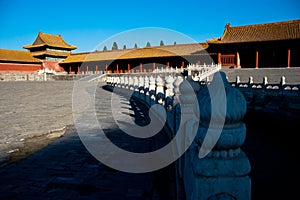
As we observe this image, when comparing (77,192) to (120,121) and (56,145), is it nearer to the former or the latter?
(56,145)

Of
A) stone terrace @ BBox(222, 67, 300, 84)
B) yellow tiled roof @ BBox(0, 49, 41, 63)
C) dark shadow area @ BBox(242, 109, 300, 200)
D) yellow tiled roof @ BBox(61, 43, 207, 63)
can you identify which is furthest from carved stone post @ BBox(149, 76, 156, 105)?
yellow tiled roof @ BBox(0, 49, 41, 63)

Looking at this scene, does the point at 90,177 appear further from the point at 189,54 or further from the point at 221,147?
the point at 189,54

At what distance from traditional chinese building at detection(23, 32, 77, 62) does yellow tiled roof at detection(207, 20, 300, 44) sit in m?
25.9

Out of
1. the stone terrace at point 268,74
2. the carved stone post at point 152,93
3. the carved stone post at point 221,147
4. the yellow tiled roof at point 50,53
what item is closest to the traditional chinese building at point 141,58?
the yellow tiled roof at point 50,53

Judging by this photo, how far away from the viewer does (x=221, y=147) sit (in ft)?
5.65

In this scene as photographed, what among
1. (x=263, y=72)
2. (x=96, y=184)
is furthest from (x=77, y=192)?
(x=263, y=72)

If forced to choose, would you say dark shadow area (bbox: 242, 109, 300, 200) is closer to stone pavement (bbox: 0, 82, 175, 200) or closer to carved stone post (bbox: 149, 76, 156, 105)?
stone pavement (bbox: 0, 82, 175, 200)

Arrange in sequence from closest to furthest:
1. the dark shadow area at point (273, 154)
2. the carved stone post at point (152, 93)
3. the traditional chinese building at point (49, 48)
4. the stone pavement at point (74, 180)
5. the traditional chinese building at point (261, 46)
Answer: the stone pavement at point (74, 180)
the dark shadow area at point (273, 154)
the carved stone post at point (152, 93)
the traditional chinese building at point (261, 46)
the traditional chinese building at point (49, 48)

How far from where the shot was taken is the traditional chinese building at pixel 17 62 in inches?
1291

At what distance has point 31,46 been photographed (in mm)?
40656

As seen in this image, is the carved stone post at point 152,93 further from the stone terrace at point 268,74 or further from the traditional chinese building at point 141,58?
the traditional chinese building at point 141,58

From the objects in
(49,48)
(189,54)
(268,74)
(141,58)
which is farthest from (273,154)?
(49,48)

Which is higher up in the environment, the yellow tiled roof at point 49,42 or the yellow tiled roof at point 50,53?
the yellow tiled roof at point 49,42

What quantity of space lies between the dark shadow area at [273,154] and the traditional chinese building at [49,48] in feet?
115
